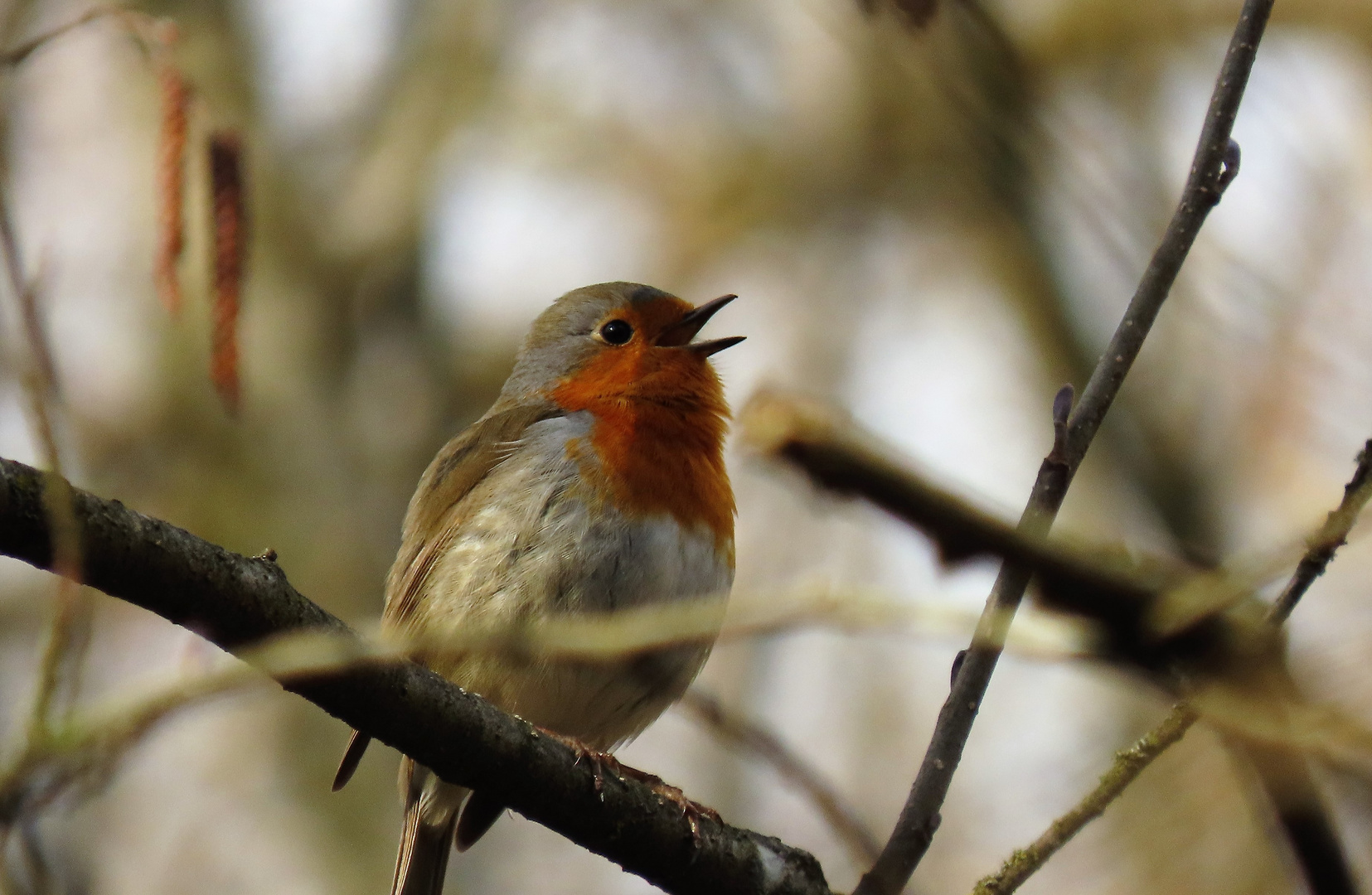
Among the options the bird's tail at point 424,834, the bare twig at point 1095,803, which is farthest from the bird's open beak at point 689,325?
the bare twig at point 1095,803

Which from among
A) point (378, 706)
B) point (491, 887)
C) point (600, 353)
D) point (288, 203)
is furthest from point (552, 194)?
point (378, 706)

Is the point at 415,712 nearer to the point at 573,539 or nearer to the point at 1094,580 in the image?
the point at 573,539

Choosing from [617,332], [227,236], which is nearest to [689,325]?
[617,332]

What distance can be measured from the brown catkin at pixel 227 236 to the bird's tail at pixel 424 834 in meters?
1.67

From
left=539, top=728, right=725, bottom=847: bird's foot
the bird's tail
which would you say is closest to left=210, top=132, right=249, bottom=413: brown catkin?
left=539, top=728, right=725, bottom=847: bird's foot

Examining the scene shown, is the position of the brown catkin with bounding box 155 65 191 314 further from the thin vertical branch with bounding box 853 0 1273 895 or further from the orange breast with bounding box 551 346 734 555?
the thin vertical branch with bounding box 853 0 1273 895

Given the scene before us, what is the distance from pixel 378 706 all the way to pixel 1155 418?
5.18 m

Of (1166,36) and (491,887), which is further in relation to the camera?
(491,887)

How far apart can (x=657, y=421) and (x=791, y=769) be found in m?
1.71

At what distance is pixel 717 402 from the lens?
4.60 metres

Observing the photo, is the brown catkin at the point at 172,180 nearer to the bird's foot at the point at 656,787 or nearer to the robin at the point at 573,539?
the robin at the point at 573,539

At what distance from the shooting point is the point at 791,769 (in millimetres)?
2889

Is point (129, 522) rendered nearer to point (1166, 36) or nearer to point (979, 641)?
point (979, 641)

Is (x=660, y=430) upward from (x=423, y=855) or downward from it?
upward
